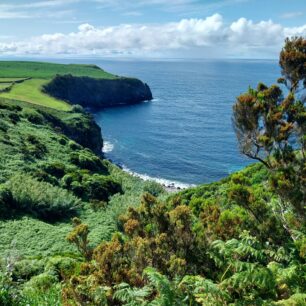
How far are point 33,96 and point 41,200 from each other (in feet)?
271

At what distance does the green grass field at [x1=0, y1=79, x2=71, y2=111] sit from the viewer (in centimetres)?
10357

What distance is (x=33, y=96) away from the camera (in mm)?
111812

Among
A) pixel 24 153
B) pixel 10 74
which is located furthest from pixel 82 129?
pixel 10 74

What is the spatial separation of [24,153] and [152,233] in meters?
41.9

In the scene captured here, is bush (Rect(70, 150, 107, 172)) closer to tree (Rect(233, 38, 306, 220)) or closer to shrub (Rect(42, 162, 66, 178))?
shrub (Rect(42, 162, 66, 178))

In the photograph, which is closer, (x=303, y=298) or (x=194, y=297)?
(x=303, y=298)

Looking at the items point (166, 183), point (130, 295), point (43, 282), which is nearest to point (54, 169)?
point (166, 183)

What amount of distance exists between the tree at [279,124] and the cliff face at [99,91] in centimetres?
13510

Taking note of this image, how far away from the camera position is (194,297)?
9.66 meters

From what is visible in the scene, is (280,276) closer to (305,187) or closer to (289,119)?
(305,187)

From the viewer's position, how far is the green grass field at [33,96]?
4078 inches

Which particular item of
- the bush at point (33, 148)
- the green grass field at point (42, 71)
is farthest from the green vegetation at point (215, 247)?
the green grass field at point (42, 71)

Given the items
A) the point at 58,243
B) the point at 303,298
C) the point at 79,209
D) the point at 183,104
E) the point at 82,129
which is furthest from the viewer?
the point at 183,104

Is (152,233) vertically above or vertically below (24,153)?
above
